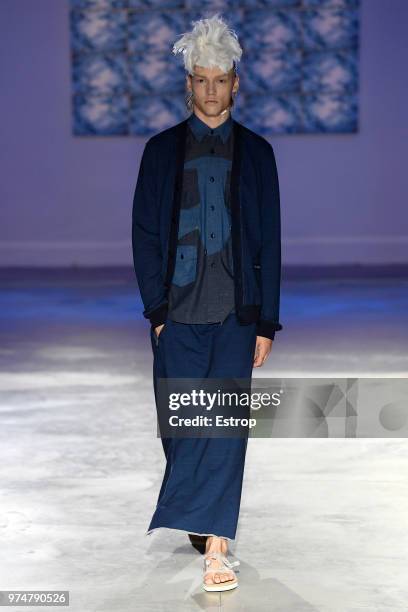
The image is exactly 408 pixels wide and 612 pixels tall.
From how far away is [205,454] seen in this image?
3529 millimetres

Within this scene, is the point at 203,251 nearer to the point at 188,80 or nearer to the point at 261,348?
the point at 261,348

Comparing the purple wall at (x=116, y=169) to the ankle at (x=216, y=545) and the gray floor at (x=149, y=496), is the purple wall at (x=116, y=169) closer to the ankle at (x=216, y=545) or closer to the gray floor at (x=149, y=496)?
the gray floor at (x=149, y=496)

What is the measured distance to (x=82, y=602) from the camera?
327 centimetres

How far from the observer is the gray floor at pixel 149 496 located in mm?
3402

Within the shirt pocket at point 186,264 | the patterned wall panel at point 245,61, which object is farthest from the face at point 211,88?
the patterned wall panel at point 245,61

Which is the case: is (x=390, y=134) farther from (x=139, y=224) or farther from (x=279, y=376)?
(x=139, y=224)

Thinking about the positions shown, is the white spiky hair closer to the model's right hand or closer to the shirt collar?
the shirt collar

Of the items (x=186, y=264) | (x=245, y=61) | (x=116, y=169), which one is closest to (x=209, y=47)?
(x=186, y=264)

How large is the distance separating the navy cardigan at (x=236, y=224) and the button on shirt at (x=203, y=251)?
20 millimetres

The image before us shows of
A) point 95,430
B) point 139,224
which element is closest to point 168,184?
point 139,224

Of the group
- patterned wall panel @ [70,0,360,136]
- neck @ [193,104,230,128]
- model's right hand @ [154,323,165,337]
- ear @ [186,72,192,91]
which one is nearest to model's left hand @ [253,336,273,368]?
model's right hand @ [154,323,165,337]

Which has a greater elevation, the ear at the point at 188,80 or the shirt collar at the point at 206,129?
the ear at the point at 188,80

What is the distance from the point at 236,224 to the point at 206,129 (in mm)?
272

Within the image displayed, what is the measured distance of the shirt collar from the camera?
3.54 m
